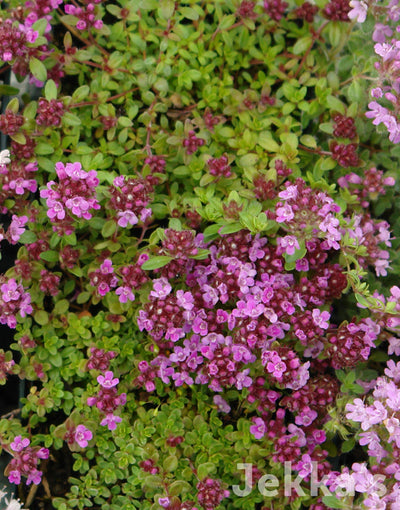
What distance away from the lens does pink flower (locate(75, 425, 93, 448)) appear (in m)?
2.29

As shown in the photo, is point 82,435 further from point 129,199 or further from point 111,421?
point 129,199

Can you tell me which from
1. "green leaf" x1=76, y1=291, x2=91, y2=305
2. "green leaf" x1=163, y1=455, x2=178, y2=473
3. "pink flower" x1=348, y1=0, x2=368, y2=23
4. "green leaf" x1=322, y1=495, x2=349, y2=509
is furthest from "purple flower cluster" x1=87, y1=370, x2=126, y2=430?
"pink flower" x1=348, y1=0, x2=368, y2=23

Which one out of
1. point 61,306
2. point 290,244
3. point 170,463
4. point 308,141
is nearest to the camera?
point 290,244

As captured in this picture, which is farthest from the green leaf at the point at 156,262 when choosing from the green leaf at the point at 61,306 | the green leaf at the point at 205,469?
the green leaf at the point at 205,469

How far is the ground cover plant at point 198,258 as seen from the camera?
7.16 ft

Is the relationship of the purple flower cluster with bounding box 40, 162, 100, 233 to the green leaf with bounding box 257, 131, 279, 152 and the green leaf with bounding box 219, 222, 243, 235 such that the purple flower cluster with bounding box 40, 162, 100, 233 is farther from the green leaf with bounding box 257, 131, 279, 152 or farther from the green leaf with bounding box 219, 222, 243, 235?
the green leaf with bounding box 257, 131, 279, 152

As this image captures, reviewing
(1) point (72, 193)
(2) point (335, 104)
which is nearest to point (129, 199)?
(1) point (72, 193)

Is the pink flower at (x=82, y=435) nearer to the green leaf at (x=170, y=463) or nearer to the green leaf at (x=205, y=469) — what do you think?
the green leaf at (x=170, y=463)

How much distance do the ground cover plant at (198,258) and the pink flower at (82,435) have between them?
0.01 metres

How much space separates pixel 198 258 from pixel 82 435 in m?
Result: 0.87

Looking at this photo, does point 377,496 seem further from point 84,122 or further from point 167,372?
→ point 84,122

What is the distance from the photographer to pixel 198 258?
7.07 feet

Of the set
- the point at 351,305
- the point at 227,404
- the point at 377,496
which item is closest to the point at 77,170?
the point at 227,404

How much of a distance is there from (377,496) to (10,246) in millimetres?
1792
